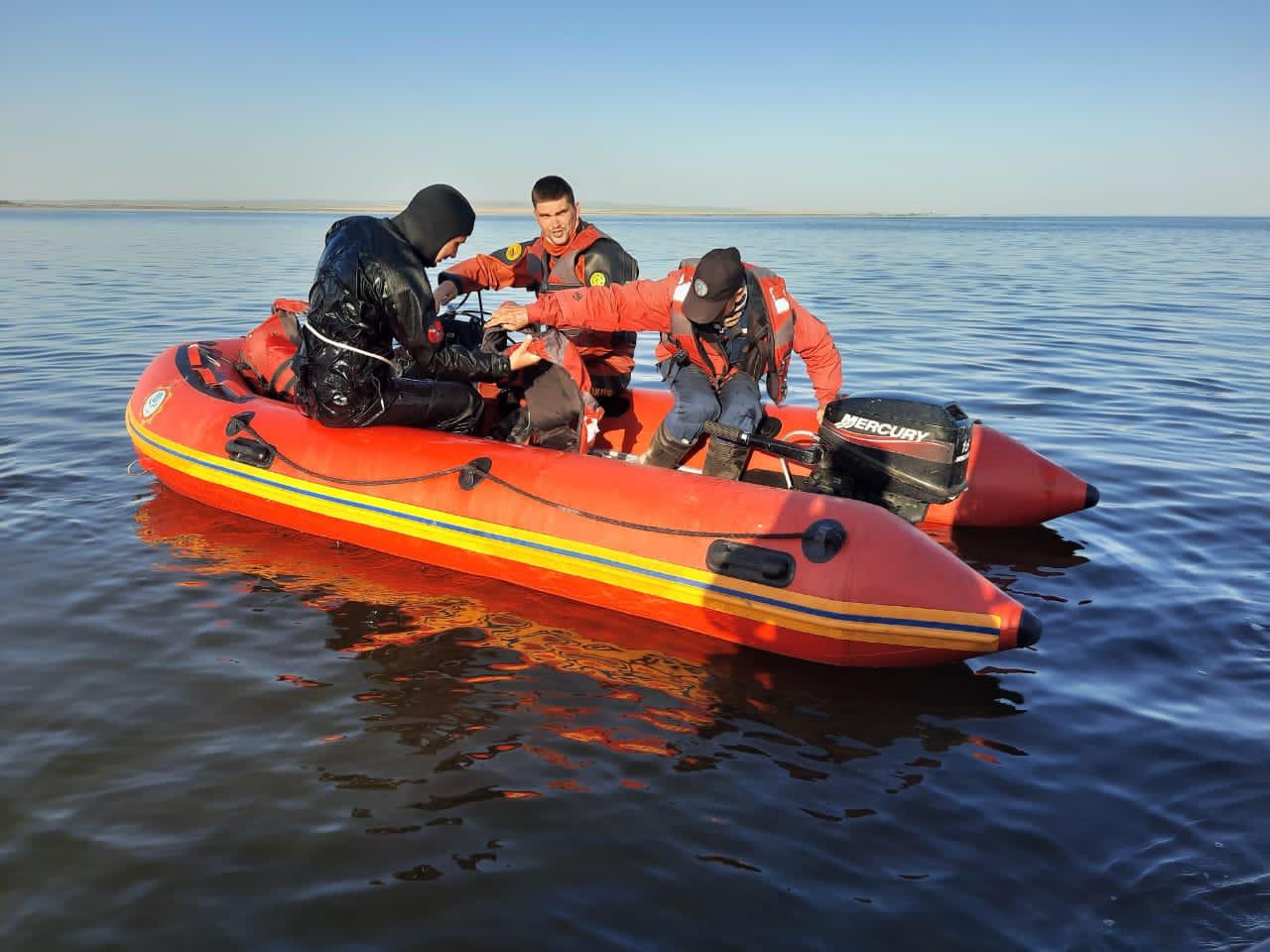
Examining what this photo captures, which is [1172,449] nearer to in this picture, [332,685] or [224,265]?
[332,685]

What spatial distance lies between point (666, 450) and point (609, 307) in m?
0.74

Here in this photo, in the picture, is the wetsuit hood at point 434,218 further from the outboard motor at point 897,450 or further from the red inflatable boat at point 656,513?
the outboard motor at point 897,450

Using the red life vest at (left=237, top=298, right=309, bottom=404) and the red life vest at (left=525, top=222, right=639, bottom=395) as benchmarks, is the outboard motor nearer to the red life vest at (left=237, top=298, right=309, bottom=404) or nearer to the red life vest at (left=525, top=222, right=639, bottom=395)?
the red life vest at (left=525, top=222, right=639, bottom=395)

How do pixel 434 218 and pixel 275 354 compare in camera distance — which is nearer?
pixel 434 218

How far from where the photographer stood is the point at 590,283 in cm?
493

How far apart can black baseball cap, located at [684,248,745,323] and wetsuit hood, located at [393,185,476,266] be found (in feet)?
3.39

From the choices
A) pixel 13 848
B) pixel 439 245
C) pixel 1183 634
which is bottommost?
pixel 13 848

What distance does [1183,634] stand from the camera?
3.97 metres

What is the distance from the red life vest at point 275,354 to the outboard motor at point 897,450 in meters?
3.18

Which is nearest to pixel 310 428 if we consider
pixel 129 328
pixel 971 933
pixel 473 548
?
pixel 473 548

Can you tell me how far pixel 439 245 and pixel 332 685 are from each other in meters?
1.98

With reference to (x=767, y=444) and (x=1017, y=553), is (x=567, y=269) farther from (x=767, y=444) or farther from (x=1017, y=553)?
(x=1017, y=553)

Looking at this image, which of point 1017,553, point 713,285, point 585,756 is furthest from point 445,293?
point 1017,553

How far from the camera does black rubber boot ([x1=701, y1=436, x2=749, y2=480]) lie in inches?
177
